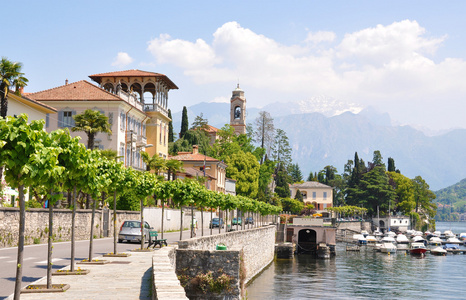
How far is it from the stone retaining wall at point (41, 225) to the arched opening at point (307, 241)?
150 ft

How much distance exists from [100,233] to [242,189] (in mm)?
65772

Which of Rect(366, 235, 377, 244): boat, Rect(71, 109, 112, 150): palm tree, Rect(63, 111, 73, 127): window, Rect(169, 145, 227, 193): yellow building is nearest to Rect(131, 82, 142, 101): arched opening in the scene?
Rect(63, 111, 73, 127): window

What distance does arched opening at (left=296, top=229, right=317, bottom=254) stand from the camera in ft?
277

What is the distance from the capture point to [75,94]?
205ft

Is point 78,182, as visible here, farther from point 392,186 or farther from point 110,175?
point 392,186

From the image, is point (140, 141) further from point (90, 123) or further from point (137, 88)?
point (90, 123)

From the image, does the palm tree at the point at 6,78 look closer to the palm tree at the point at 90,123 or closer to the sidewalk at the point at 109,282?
the palm tree at the point at 90,123

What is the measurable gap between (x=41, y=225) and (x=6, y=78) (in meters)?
10.8

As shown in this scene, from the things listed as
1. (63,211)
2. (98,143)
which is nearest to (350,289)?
(63,211)

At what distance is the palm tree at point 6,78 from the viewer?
119 ft

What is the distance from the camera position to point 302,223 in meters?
86.2

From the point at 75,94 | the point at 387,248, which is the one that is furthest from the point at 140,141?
the point at 387,248

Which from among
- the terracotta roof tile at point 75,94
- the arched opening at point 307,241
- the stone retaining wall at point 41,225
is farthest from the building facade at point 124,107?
the arched opening at point 307,241

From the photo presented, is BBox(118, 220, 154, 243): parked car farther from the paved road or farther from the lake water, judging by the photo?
the lake water
